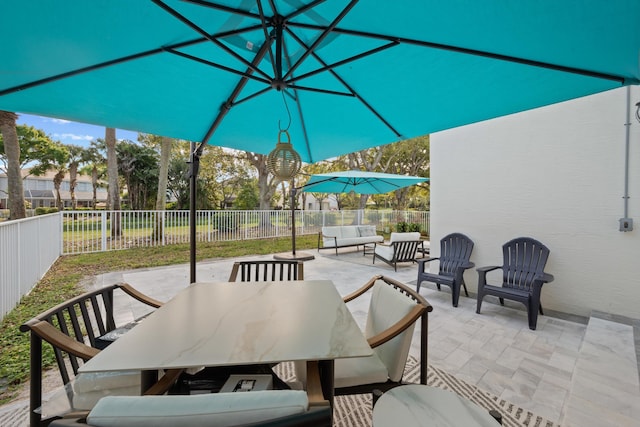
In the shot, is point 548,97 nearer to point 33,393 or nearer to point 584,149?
point 584,149

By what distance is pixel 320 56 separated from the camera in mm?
2031

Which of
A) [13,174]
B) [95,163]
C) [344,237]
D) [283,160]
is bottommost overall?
[344,237]

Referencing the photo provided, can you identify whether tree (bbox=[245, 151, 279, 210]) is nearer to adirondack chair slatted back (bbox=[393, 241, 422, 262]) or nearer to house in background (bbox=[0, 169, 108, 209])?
adirondack chair slatted back (bbox=[393, 241, 422, 262])

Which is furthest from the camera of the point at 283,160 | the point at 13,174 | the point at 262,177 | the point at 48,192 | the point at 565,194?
the point at 48,192

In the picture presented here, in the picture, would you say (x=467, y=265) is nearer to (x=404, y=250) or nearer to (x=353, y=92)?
(x=404, y=250)

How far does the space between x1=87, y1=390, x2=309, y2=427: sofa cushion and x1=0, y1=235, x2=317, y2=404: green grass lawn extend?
2.38 metres

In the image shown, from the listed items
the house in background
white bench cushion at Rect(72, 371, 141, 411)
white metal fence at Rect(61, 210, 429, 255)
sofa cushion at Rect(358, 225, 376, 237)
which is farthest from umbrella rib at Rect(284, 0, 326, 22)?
the house in background

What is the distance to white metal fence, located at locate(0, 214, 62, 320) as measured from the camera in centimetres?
329

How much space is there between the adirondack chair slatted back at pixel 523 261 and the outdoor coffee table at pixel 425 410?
10.1 feet

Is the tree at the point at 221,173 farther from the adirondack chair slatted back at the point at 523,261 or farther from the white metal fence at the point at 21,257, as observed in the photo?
the adirondack chair slatted back at the point at 523,261

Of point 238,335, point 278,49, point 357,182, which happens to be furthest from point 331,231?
point 238,335

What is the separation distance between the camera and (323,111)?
271cm

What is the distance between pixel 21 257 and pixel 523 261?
A: 7.21 meters

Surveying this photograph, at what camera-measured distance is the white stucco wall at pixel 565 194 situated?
10.9 ft
